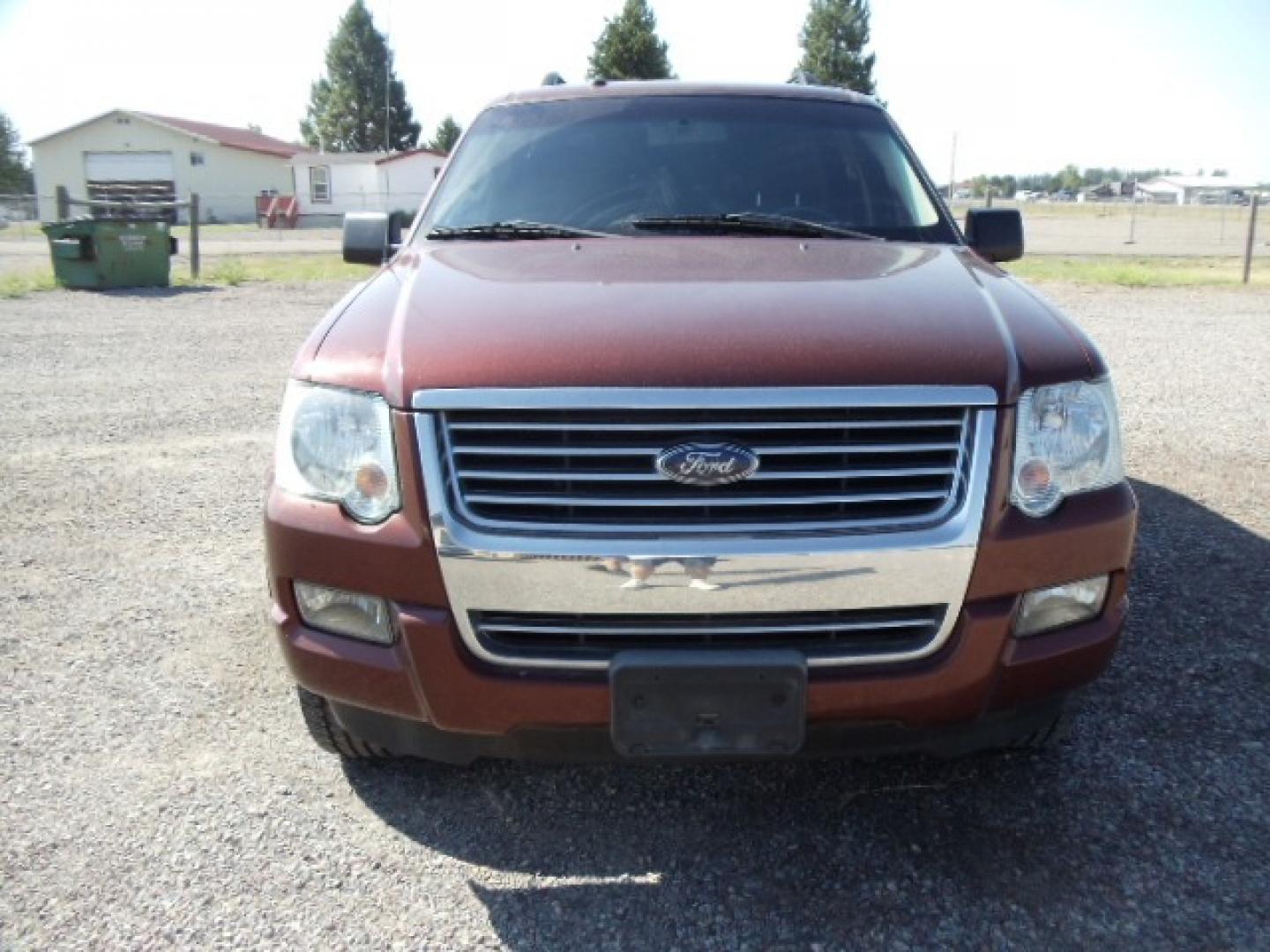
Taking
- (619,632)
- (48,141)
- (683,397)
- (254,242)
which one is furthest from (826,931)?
(48,141)

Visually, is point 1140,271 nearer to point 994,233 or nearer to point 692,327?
point 994,233

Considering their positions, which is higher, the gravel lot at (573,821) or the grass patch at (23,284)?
the grass patch at (23,284)

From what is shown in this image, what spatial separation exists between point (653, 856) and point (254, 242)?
97.1 feet

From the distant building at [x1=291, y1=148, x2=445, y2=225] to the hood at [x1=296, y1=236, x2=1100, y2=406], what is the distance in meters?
48.2

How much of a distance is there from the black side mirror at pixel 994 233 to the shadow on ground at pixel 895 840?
1.55m

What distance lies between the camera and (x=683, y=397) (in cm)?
216

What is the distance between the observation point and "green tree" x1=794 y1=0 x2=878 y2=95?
46.8m

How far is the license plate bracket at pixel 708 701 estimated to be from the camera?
214 centimetres

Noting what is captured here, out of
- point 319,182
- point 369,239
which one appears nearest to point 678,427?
point 369,239

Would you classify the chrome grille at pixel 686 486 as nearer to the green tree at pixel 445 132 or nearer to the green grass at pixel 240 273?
the green grass at pixel 240 273

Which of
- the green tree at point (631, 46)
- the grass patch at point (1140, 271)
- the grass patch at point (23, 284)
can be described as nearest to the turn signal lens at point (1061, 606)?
the grass patch at point (1140, 271)

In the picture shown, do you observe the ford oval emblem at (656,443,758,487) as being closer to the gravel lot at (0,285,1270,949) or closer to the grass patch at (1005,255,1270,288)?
the gravel lot at (0,285,1270,949)

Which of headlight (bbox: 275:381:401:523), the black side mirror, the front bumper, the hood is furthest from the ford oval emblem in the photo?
the black side mirror

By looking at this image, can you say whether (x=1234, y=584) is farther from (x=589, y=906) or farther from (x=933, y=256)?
(x=589, y=906)
